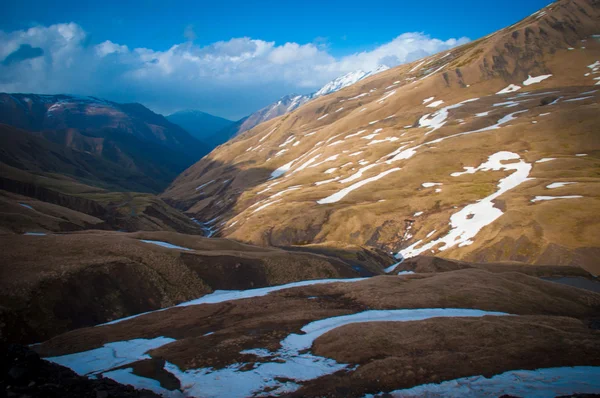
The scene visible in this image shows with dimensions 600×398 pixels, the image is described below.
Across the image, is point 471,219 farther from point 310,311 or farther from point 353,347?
point 353,347

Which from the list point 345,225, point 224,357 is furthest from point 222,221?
point 224,357

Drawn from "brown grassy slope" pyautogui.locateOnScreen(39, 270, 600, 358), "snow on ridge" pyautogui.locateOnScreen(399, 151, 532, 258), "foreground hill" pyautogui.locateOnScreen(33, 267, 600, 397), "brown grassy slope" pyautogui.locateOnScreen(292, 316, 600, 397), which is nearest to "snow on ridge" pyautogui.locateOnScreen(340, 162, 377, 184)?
"snow on ridge" pyautogui.locateOnScreen(399, 151, 532, 258)

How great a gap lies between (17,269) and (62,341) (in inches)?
523

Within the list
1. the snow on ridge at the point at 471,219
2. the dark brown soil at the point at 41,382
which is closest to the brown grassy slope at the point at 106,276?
the dark brown soil at the point at 41,382

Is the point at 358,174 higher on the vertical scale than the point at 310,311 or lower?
higher

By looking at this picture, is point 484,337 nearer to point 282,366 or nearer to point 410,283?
point 282,366

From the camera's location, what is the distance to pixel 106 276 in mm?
44156

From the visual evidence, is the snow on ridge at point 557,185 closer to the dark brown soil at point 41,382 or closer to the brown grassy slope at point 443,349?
the brown grassy slope at point 443,349

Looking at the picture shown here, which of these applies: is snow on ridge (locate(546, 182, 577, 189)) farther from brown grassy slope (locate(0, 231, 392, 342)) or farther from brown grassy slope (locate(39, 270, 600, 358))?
brown grassy slope (locate(0, 231, 392, 342))

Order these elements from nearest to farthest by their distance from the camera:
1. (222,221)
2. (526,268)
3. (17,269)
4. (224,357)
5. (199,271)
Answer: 1. (224,357)
2. (17,269)
3. (199,271)
4. (526,268)
5. (222,221)

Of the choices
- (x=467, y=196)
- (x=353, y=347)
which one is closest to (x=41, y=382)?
(x=353, y=347)

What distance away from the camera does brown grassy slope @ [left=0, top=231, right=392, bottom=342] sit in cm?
3616

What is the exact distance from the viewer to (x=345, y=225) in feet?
422

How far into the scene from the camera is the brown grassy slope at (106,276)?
36156mm
